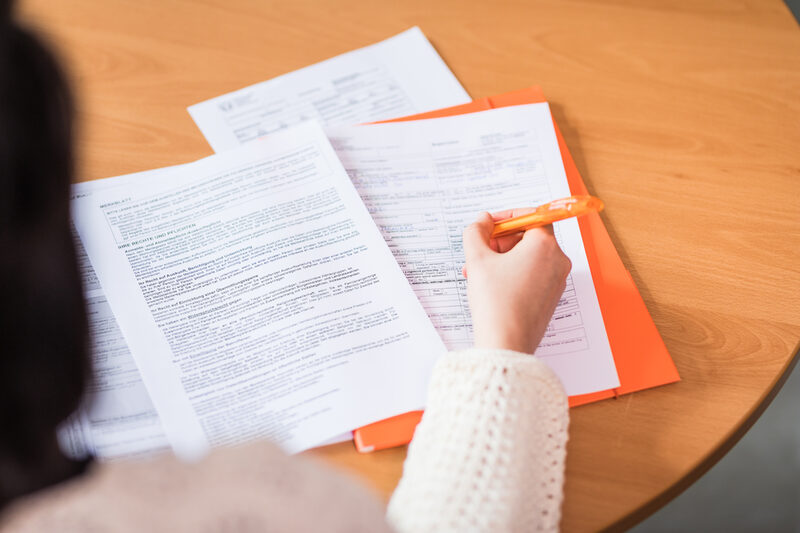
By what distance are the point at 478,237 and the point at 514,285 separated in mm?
65

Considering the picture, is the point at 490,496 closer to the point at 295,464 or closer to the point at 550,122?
the point at 295,464

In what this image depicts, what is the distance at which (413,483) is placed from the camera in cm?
48

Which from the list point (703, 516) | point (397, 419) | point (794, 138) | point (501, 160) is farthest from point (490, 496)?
point (703, 516)

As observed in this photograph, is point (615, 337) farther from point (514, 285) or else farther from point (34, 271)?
point (34, 271)

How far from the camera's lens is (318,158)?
73cm

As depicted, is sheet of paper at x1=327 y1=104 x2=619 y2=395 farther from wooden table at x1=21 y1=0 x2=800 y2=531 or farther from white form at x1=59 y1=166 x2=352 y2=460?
white form at x1=59 y1=166 x2=352 y2=460

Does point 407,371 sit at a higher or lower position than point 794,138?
lower

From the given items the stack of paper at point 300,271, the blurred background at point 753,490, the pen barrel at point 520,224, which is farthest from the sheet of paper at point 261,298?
the blurred background at point 753,490

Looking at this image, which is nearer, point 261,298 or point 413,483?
point 413,483

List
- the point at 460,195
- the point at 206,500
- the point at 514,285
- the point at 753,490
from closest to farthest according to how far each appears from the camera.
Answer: the point at 206,500 → the point at 514,285 → the point at 460,195 → the point at 753,490

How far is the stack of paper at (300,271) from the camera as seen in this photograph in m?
0.57

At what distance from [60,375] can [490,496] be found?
0.28 metres

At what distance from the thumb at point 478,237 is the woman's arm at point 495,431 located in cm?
4

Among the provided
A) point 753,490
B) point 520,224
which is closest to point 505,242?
point 520,224
